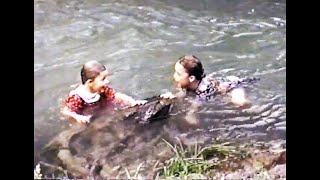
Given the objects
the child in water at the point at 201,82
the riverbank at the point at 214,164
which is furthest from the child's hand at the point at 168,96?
the riverbank at the point at 214,164

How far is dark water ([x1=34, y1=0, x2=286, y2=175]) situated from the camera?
113cm

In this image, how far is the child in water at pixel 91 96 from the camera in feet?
3.72

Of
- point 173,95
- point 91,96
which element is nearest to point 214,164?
point 173,95

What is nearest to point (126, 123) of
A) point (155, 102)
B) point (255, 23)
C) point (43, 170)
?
point (155, 102)

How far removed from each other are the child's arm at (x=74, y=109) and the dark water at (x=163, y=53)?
0.02m

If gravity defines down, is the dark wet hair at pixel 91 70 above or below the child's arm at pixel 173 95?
above

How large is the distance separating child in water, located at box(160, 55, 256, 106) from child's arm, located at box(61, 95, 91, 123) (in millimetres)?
182

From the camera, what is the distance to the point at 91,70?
1.14 metres

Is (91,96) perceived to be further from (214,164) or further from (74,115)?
(214,164)

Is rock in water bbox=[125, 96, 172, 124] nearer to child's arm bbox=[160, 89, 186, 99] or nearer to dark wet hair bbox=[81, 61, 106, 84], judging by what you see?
child's arm bbox=[160, 89, 186, 99]

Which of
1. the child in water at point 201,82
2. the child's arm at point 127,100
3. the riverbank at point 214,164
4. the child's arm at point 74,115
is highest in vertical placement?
the child in water at point 201,82

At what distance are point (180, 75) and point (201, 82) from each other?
51mm

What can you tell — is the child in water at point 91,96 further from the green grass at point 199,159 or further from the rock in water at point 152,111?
the green grass at point 199,159

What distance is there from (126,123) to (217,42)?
0.91 ft
